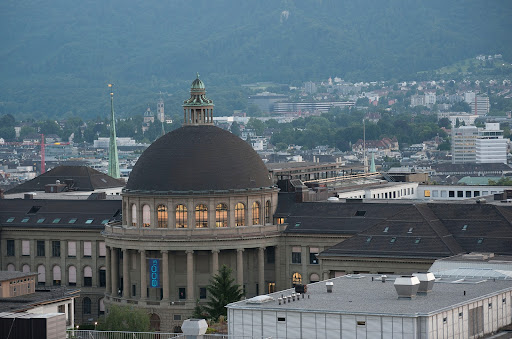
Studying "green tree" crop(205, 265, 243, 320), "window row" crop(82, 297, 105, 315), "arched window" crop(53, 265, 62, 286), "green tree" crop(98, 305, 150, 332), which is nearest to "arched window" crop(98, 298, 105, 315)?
"window row" crop(82, 297, 105, 315)

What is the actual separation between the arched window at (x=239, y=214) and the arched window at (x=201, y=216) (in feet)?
9.91

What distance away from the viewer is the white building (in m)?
102

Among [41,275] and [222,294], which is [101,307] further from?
[222,294]

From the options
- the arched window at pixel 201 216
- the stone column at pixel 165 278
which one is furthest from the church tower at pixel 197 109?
the stone column at pixel 165 278

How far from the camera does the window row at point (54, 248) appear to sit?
179 metres

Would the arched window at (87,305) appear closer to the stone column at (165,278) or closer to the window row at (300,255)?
the stone column at (165,278)

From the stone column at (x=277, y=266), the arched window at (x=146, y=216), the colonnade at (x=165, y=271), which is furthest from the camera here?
the stone column at (x=277, y=266)

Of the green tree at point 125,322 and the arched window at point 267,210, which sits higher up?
the arched window at point 267,210

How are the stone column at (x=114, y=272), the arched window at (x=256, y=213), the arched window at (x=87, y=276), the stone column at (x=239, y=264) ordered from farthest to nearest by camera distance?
the arched window at (x=87, y=276), the stone column at (x=114, y=272), the arched window at (x=256, y=213), the stone column at (x=239, y=264)

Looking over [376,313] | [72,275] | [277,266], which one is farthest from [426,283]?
[72,275]

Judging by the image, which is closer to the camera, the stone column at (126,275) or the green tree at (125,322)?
the green tree at (125,322)

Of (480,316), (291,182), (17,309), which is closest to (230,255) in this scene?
(291,182)

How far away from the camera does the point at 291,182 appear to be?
595ft

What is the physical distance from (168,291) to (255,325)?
60041 mm
